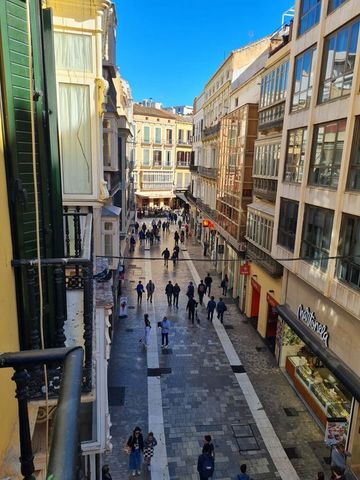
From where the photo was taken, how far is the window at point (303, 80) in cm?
1245

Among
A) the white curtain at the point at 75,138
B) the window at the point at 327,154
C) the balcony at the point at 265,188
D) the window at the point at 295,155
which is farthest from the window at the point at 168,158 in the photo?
the white curtain at the point at 75,138

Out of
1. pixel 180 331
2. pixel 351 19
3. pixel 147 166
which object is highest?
pixel 351 19

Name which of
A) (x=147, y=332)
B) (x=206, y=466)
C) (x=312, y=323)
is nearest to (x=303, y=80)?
(x=312, y=323)

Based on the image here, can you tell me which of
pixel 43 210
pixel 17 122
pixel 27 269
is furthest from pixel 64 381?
pixel 43 210

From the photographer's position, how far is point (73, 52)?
334 inches

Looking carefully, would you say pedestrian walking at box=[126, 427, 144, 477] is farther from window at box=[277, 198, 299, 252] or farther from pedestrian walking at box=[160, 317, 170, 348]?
window at box=[277, 198, 299, 252]

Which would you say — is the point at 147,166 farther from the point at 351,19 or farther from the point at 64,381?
the point at 64,381

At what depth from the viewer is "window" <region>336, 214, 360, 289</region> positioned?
9766 millimetres

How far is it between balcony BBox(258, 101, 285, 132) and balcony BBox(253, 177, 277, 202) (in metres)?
2.40

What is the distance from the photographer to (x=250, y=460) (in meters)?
10.5

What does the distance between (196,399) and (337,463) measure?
4925mm

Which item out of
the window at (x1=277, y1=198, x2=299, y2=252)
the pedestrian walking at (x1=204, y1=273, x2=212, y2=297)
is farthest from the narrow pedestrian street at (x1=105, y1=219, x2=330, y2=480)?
the window at (x1=277, y1=198, x2=299, y2=252)

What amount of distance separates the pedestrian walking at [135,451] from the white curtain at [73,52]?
370 inches

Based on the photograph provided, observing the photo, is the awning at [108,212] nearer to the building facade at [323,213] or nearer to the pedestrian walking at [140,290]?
the pedestrian walking at [140,290]
